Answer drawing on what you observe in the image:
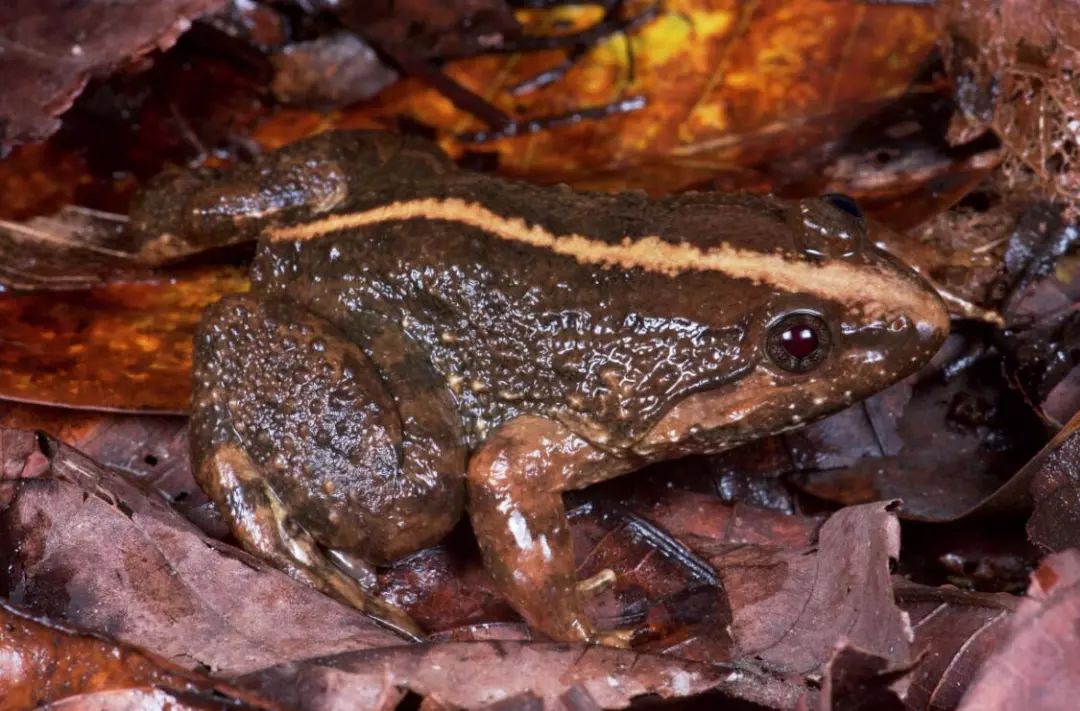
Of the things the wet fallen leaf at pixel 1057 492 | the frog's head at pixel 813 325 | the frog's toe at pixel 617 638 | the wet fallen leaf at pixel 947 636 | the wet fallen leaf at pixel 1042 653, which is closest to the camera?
the wet fallen leaf at pixel 1042 653

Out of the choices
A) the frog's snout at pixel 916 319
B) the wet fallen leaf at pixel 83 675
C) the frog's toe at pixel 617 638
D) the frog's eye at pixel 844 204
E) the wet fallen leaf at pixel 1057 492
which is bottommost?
the frog's toe at pixel 617 638

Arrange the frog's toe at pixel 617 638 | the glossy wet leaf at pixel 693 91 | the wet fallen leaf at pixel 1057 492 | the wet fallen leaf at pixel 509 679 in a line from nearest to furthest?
the wet fallen leaf at pixel 509 679 < the wet fallen leaf at pixel 1057 492 < the frog's toe at pixel 617 638 < the glossy wet leaf at pixel 693 91

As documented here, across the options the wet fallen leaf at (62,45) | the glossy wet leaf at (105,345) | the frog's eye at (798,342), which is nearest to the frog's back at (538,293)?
the frog's eye at (798,342)

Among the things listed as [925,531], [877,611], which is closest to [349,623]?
[877,611]

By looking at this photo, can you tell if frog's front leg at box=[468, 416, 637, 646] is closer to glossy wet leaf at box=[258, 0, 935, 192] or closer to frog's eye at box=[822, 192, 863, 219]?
frog's eye at box=[822, 192, 863, 219]

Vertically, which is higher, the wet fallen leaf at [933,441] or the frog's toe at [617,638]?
the wet fallen leaf at [933,441]

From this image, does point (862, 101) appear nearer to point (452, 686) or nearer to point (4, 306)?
point (452, 686)

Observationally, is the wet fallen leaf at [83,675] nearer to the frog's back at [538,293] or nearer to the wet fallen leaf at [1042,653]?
the frog's back at [538,293]
